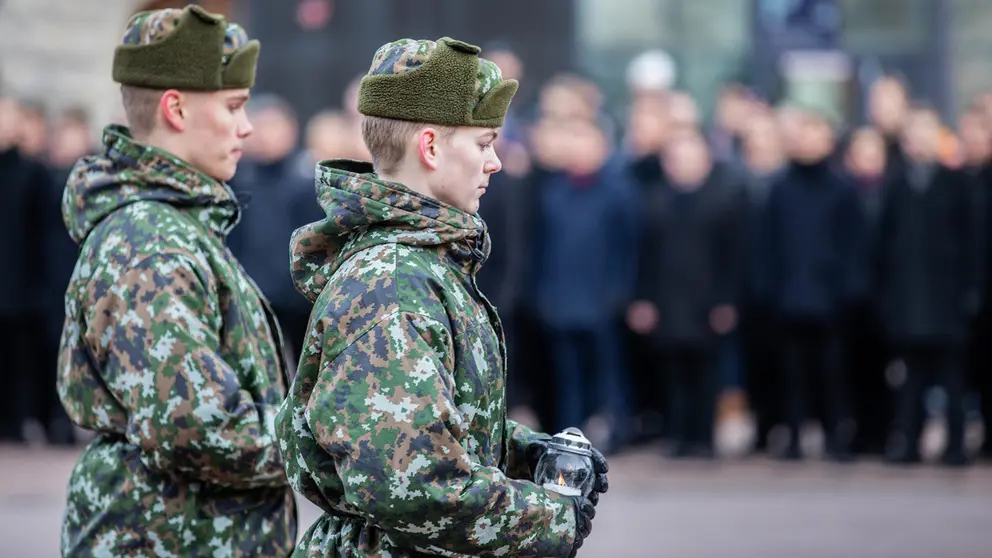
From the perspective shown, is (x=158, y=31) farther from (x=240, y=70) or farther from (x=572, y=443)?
(x=572, y=443)

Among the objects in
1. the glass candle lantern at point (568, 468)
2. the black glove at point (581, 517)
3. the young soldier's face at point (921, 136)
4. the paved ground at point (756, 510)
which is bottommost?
the paved ground at point (756, 510)

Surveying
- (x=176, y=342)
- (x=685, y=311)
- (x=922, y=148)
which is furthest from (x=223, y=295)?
(x=922, y=148)

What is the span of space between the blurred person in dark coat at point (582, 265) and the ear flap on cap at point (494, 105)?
7.48m

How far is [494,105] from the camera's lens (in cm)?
318

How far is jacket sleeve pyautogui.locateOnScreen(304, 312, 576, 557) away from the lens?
2.91 metres

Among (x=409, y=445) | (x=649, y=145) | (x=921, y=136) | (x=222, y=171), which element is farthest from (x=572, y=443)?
(x=649, y=145)

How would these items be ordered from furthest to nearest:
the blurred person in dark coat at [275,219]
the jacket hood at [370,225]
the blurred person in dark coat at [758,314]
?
the blurred person in dark coat at [275,219] < the blurred person in dark coat at [758,314] < the jacket hood at [370,225]

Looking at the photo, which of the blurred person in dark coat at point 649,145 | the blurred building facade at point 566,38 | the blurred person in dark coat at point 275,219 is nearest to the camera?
the blurred person in dark coat at point 649,145

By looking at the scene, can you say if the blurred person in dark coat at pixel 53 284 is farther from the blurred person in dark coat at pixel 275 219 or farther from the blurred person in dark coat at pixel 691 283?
the blurred person in dark coat at pixel 691 283

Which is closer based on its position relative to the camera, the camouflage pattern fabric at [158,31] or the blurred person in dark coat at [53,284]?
Answer: the camouflage pattern fabric at [158,31]

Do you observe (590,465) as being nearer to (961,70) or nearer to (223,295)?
(223,295)

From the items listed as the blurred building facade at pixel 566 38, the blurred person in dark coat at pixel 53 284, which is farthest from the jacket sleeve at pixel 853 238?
the blurred building facade at pixel 566 38

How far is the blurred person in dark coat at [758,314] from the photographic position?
35.0 feet

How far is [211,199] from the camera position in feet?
13.7
